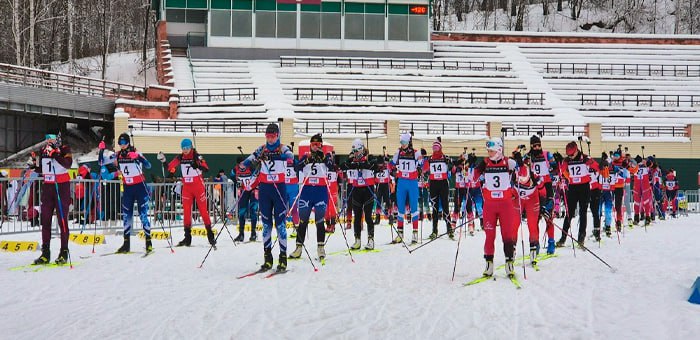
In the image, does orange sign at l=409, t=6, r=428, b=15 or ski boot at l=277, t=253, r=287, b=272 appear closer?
ski boot at l=277, t=253, r=287, b=272

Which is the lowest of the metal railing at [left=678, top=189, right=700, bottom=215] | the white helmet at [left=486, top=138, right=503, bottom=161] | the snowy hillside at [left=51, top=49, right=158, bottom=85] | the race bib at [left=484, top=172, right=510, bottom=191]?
the metal railing at [left=678, top=189, right=700, bottom=215]

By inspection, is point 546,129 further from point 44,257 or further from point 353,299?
point 353,299

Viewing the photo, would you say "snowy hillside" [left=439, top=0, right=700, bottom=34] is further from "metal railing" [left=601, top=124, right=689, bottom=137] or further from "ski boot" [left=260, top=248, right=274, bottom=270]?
"ski boot" [left=260, top=248, right=274, bottom=270]

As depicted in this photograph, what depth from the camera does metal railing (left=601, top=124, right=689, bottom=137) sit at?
38.4 m

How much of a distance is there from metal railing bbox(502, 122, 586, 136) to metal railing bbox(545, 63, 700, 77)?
1391 centimetres

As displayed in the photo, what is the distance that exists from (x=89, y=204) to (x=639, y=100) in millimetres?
38864

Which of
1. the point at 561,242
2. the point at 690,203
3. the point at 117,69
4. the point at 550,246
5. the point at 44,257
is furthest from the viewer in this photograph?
the point at 117,69

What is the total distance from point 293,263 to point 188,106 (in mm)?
29799

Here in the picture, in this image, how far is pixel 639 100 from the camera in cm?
4500

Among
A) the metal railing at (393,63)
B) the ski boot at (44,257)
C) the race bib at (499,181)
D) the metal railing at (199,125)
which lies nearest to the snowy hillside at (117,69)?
the metal railing at (393,63)

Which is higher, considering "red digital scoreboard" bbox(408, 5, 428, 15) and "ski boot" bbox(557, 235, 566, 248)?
"red digital scoreboard" bbox(408, 5, 428, 15)

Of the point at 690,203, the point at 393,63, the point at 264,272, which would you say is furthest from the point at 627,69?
the point at 264,272

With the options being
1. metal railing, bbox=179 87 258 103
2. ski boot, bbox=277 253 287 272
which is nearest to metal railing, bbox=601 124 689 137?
metal railing, bbox=179 87 258 103

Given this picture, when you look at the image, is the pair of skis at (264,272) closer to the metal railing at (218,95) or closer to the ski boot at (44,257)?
the ski boot at (44,257)
